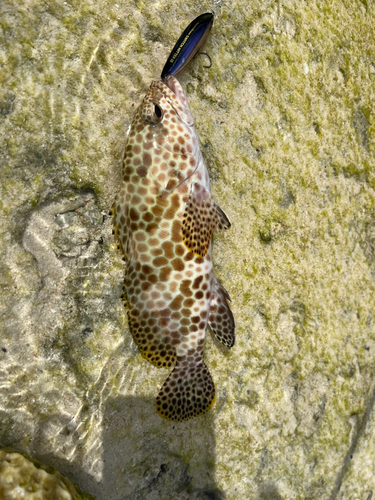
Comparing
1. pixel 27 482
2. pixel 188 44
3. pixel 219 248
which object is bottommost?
pixel 27 482

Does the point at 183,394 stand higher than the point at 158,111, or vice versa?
the point at 158,111

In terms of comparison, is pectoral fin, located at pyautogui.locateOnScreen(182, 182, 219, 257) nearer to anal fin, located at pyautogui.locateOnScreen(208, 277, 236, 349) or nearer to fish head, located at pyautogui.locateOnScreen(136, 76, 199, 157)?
fish head, located at pyautogui.locateOnScreen(136, 76, 199, 157)

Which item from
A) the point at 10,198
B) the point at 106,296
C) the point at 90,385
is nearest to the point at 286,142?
the point at 106,296

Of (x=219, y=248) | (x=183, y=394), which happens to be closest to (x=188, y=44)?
(x=219, y=248)

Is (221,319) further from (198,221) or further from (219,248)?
(198,221)

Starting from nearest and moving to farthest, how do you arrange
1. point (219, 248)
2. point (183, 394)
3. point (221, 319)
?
1. point (183, 394)
2. point (221, 319)
3. point (219, 248)

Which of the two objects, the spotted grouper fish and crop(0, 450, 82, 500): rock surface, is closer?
crop(0, 450, 82, 500): rock surface

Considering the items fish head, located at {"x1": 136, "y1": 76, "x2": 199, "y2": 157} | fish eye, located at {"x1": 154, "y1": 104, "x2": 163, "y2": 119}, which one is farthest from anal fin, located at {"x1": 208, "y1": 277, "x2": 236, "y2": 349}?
fish eye, located at {"x1": 154, "y1": 104, "x2": 163, "y2": 119}
